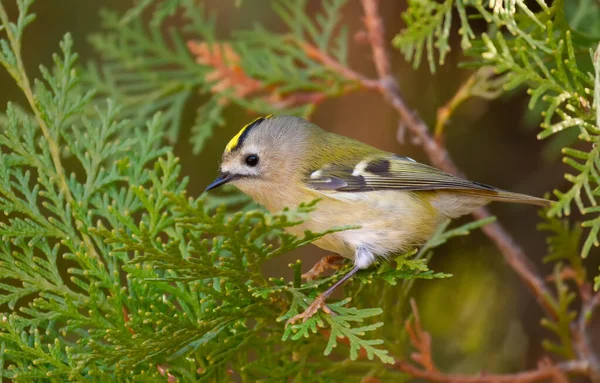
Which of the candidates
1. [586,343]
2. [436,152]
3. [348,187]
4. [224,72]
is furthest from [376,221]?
[224,72]

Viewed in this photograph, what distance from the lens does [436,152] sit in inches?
72.8

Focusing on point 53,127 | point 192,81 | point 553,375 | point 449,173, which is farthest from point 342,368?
point 192,81

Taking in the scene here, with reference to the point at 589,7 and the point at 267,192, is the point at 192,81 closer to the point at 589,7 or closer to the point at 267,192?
the point at 267,192

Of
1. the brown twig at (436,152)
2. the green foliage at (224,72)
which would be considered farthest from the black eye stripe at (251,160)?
the brown twig at (436,152)

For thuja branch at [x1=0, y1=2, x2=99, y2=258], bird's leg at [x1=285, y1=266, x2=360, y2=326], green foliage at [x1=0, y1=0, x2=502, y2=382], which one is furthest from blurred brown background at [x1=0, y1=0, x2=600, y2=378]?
thuja branch at [x1=0, y1=2, x2=99, y2=258]

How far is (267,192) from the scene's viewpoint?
1811mm

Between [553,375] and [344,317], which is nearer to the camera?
[344,317]

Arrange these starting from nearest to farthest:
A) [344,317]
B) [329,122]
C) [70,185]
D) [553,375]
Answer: [344,317] → [70,185] → [553,375] → [329,122]

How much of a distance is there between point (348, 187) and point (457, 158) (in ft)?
2.71

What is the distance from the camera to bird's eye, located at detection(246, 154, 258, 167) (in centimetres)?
186

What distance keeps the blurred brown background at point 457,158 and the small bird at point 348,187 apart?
41 centimetres

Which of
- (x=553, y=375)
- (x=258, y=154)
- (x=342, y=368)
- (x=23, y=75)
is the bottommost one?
(x=553, y=375)

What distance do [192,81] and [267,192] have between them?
1.85 feet

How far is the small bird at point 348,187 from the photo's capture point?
1635mm
